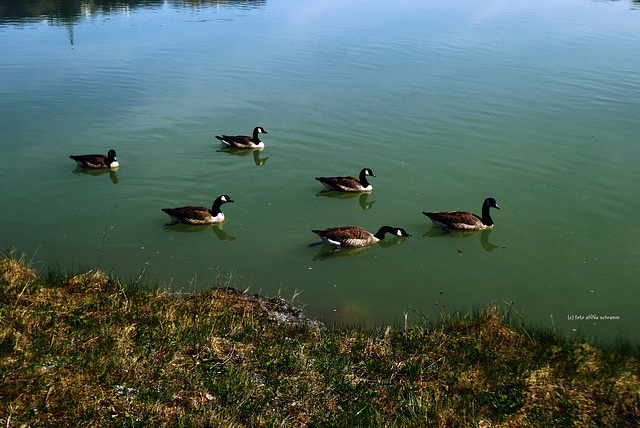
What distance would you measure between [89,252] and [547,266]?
10773mm

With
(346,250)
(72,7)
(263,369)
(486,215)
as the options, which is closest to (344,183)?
(346,250)

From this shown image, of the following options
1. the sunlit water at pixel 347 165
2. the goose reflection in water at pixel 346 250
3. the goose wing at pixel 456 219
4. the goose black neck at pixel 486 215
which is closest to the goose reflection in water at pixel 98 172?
the sunlit water at pixel 347 165

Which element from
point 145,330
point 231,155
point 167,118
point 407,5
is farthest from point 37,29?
point 145,330

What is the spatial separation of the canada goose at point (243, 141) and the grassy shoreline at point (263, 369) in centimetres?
1181

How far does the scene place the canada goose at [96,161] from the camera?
61.1ft

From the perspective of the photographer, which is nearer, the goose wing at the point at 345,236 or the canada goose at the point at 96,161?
the goose wing at the point at 345,236

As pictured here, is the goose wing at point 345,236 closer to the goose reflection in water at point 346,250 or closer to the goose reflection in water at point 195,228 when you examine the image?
the goose reflection in water at point 346,250

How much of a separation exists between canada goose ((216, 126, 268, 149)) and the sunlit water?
384mm

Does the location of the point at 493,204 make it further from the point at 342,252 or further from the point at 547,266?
the point at 342,252

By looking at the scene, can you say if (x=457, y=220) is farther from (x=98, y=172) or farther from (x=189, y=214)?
(x=98, y=172)

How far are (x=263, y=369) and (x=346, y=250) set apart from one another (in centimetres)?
720

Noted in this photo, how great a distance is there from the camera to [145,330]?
810 centimetres

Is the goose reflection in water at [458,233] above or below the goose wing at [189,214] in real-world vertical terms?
below

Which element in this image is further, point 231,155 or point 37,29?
point 37,29
